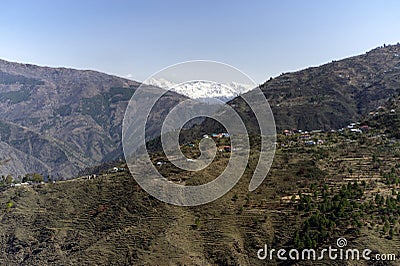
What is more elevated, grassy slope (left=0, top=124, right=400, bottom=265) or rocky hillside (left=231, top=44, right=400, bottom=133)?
rocky hillside (left=231, top=44, right=400, bottom=133)

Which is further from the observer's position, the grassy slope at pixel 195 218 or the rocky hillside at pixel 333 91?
the rocky hillside at pixel 333 91

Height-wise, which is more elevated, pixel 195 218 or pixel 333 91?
pixel 333 91

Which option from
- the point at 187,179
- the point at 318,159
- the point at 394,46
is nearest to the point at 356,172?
the point at 318,159

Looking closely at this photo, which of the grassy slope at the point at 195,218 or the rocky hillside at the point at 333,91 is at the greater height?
the rocky hillside at the point at 333,91

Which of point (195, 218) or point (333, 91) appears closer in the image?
point (195, 218)

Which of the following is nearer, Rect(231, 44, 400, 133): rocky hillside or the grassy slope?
the grassy slope

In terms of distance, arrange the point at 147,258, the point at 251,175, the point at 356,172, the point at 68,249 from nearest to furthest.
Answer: the point at 147,258, the point at 68,249, the point at 356,172, the point at 251,175

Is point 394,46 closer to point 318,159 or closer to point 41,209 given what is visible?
point 318,159

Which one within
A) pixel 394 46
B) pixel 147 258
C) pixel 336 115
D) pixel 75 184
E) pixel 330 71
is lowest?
pixel 147 258
